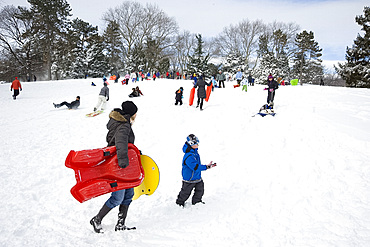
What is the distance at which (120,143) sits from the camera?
2.74 m

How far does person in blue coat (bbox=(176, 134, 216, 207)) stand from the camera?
3.78 meters

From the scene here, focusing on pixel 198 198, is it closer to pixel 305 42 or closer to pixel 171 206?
pixel 171 206

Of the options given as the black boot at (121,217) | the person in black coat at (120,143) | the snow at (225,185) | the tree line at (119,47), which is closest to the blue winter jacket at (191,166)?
the snow at (225,185)

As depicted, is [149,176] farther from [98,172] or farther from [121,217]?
[98,172]

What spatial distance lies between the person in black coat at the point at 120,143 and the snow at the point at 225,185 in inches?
9.8

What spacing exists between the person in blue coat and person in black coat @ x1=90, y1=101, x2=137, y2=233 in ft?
3.63

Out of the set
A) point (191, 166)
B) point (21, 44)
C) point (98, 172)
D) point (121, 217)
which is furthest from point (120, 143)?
point (21, 44)

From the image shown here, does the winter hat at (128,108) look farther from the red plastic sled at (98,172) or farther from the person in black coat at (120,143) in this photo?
the red plastic sled at (98,172)

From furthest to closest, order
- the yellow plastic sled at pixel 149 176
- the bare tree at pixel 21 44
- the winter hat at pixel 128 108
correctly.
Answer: the bare tree at pixel 21 44, the yellow plastic sled at pixel 149 176, the winter hat at pixel 128 108

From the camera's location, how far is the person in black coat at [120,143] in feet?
9.00

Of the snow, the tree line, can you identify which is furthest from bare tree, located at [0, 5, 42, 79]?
the snow

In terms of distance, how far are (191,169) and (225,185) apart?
1448 mm

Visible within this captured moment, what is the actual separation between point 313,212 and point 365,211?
0.77 meters

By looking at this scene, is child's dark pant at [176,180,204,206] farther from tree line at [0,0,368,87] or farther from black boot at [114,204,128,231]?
tree line at [0,0,368,87]
